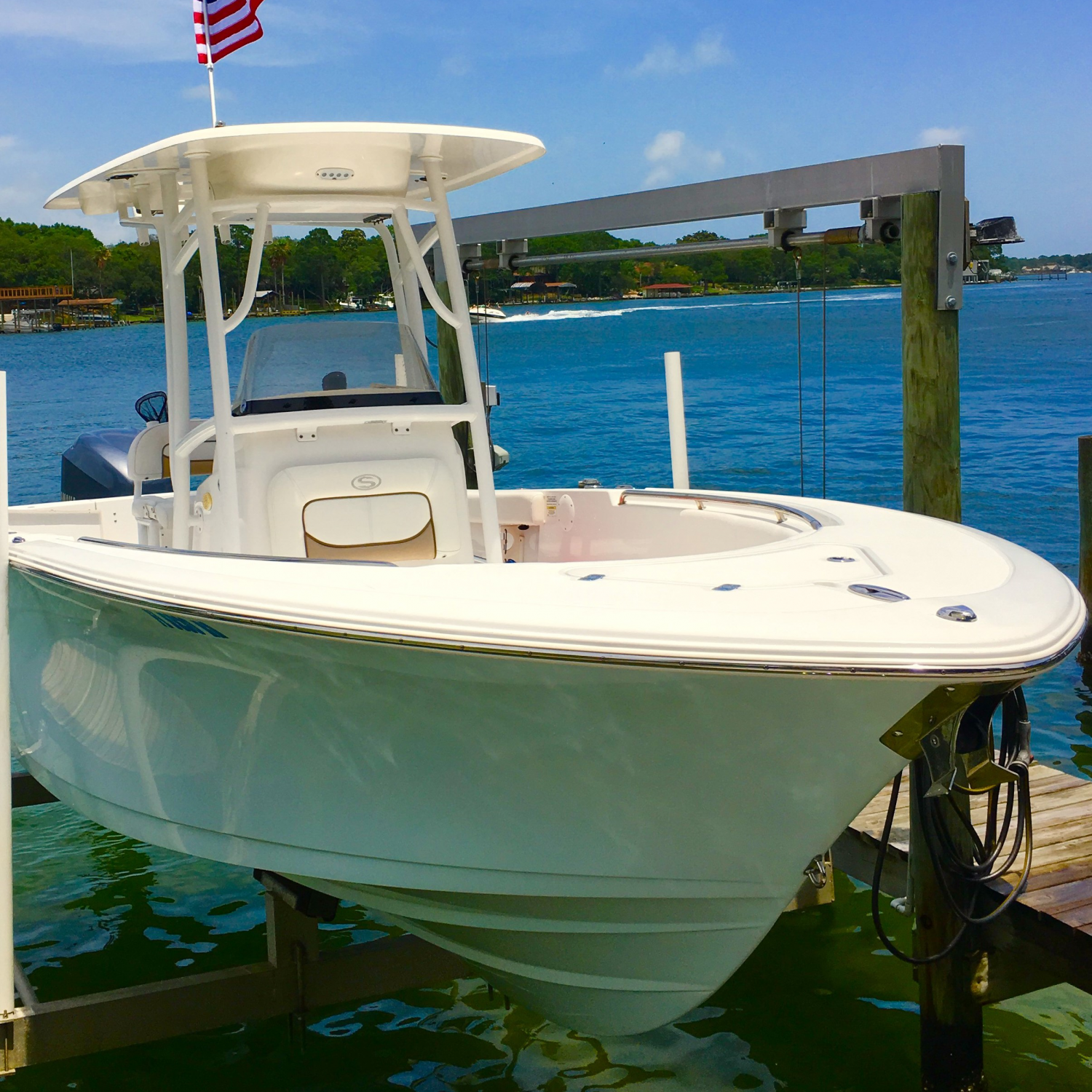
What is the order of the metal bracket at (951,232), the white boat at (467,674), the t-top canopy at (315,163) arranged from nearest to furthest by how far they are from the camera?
1. the white boat at (467,674)
2. the t-top canopy at (315,163)
3. the metal bracket at (951,232)

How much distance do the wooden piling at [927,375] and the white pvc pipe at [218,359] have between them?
88.3 inches

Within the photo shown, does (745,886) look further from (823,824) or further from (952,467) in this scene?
(952,467)

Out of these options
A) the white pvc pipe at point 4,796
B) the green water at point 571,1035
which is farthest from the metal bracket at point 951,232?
the white pvc pipe at point 4,796

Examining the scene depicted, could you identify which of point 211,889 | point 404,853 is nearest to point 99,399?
point 211,889

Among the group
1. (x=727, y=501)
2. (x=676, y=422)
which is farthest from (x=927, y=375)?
(x=676, y=422)

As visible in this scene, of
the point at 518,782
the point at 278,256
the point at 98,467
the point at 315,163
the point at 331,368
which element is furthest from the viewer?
the point at 98,467

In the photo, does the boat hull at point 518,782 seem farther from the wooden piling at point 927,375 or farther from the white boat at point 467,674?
the wooden piling at point 927,375

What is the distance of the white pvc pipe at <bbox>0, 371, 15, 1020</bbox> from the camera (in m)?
3.67

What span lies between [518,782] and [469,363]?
71.4 inches

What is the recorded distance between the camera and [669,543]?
4.57m

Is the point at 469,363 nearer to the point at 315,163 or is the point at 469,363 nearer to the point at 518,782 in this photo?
the point at 315,163

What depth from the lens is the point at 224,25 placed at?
4.72 meters

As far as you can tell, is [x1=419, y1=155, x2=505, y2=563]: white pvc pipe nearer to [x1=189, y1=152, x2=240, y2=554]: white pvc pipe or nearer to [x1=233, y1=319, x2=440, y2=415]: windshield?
[x1=233, y1=319, x2=440, y2=415]: windshield

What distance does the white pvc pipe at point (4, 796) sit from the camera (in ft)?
12.0
